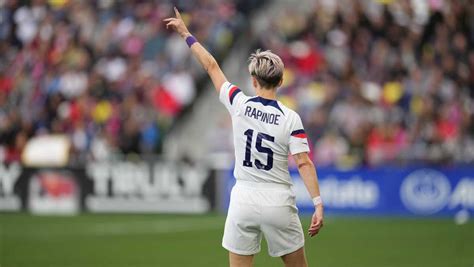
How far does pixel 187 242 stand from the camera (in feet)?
52.2

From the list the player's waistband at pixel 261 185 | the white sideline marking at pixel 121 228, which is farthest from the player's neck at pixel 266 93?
the white sideline marking at pixel 121 228

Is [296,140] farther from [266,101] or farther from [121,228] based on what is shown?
[121,228]

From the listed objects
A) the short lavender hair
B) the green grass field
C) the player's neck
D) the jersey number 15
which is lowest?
the green grass field

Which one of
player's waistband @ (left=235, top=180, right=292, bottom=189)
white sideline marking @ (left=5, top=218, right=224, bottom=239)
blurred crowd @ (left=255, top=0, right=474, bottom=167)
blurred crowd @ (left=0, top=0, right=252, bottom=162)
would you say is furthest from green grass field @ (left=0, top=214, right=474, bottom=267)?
player's waistband @ (left=235, top=180, right=292, bottom=189)

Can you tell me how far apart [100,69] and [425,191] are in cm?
885

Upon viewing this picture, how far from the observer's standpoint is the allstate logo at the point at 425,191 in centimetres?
1966

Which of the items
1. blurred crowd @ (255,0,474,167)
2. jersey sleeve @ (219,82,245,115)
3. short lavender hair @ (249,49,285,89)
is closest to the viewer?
short lavender hair @ (249,49,285,89)

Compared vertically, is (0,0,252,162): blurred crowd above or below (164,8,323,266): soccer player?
above

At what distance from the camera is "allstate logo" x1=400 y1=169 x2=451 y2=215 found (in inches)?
774

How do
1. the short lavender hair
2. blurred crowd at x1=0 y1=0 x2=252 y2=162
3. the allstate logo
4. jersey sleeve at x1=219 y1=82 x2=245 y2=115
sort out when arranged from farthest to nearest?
blurred crowd at x1=0 y1=0 x2=252 y2=162
the allstate logo
jersey sleeve at x1=219 y1=82 x2=245 y2=115
the short lavender hair

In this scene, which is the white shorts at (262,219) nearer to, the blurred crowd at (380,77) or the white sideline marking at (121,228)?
the white sideline marking at (121,228)

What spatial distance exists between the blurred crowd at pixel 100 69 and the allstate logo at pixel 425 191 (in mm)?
5721

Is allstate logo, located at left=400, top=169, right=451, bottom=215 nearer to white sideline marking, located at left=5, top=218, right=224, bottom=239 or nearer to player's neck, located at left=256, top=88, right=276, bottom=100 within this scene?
white sideline marking, located at left=5, top=218, right=224, bottom=239

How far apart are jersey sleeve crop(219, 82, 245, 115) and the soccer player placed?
0.05 m
